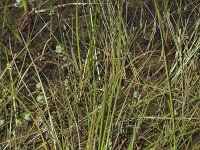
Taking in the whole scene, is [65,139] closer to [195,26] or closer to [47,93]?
[47,93]

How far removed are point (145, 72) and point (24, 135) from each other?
0.69 metres

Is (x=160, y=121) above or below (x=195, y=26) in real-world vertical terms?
below

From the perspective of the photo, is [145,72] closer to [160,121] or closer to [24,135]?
[160,121]

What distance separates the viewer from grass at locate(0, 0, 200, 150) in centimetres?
210

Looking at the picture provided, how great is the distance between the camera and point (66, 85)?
2.35 m

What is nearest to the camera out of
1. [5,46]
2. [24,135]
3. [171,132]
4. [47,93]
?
[171,132]

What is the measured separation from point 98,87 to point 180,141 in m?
0.49

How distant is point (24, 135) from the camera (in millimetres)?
2193

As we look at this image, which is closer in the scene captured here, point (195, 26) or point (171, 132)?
point (171, 132)

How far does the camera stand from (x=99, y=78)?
2338mm

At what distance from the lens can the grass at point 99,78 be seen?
6.88ft

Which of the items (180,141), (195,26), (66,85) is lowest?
(180,141)

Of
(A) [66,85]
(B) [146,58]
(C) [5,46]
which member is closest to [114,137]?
(A) [66,85]

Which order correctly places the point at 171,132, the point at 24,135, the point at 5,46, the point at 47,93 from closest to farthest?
1. the point at 171,132
2. the point at 24,135
3. the point at 47,93
4. the point at 5,46
